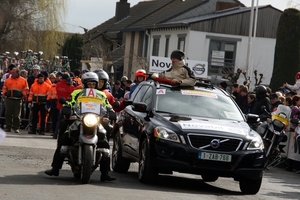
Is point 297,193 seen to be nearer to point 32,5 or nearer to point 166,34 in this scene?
point 32,5

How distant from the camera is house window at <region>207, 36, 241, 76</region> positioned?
195 feet

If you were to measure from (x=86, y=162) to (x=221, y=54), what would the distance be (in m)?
46.9

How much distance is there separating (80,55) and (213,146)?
64410 mm

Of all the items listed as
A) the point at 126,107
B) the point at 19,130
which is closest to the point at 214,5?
the point at 19,130

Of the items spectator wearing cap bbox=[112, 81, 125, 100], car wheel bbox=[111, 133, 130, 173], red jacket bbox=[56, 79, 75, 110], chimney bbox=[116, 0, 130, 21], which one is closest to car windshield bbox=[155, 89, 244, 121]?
car wheel bbox=[111, 133, 130, 173]

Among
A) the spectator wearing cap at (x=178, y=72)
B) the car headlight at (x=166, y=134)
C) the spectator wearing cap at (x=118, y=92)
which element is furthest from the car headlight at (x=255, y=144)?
the spectator wearing cap at (x=118, y=92)

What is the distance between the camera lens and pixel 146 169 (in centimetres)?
1396

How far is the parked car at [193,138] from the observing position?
13633 mm

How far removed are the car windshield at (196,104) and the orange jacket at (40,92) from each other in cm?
1210

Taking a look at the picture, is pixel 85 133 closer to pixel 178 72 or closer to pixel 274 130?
pixel 178 72

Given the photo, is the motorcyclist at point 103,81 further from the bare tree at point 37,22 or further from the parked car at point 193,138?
the bare tree at point 37,22

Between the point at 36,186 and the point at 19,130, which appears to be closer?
the point at 36,186

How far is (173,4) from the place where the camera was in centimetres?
8081

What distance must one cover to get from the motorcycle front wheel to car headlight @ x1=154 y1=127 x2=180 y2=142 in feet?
3.54
